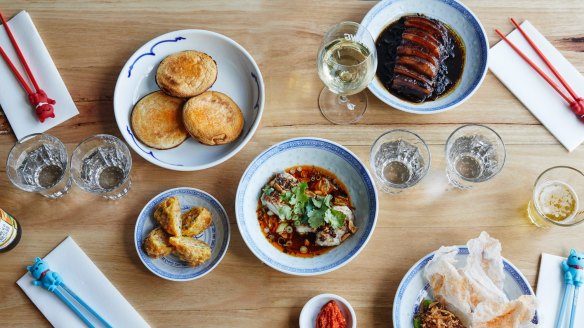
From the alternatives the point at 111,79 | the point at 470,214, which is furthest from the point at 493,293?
the point at 111,79

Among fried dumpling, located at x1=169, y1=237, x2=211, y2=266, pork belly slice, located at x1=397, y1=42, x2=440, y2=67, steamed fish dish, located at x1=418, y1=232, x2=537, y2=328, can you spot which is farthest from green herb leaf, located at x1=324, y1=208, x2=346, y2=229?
pork belly slice, located at x1=397, y1=42, x2=440, y2=67

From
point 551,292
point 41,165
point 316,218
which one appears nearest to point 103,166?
point 41,165

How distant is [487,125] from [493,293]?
687 mm

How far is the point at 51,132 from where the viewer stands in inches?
89.7

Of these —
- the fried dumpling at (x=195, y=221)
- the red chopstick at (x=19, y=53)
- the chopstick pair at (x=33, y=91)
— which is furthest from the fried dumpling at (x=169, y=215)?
the red chopstick at (x=19, y=53)

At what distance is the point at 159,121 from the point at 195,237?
1.59 feet

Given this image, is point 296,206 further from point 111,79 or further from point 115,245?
point 111,79

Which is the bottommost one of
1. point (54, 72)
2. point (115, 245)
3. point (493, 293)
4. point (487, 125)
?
point (115, 245)

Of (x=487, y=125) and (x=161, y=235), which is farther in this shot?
(x=487, y=125)

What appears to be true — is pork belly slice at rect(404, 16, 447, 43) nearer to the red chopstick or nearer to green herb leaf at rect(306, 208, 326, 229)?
green herb leaf at rect(306, 208, 326, 229)

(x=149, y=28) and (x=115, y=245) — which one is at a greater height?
(x=149, y=28)

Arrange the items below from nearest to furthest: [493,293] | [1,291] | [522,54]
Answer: [493,293]
[1,291]
[522,54]

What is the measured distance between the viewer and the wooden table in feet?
7.04

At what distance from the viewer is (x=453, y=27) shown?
2.33m
